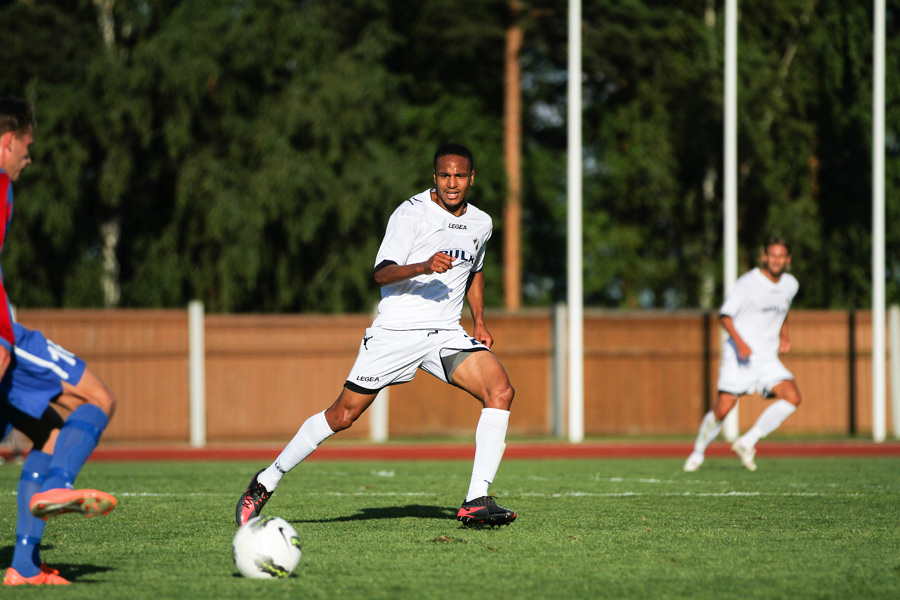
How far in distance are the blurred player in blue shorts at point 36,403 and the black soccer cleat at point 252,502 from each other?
1.67 m

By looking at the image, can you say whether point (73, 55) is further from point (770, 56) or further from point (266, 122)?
point (770, 56)

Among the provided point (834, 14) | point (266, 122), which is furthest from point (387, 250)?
point (834, 14)

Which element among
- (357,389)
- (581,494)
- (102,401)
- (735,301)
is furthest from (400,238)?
(735,301)

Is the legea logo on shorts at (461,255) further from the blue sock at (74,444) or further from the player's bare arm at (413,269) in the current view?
the blue sock at (74,444)

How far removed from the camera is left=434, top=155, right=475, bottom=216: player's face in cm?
679

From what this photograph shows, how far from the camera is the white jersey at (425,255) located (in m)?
6.84

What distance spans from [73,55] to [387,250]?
18.6m

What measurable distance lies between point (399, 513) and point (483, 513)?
1132 millimetres

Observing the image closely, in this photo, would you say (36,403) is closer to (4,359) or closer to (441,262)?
(4,359)

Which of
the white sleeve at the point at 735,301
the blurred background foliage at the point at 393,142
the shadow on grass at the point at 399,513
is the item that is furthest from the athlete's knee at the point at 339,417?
the blurred background foliage at the point at 393,142

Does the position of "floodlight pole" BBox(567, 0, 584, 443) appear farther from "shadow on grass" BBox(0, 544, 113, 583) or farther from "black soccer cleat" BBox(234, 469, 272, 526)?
"shadow on grass" BBox(0, 544, 113, 583)

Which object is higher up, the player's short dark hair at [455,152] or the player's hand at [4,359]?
the player's short dark hair at [455,152]

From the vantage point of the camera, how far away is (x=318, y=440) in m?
6.89

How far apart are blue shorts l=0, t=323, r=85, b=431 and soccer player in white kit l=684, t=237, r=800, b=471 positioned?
7583 millimetres
